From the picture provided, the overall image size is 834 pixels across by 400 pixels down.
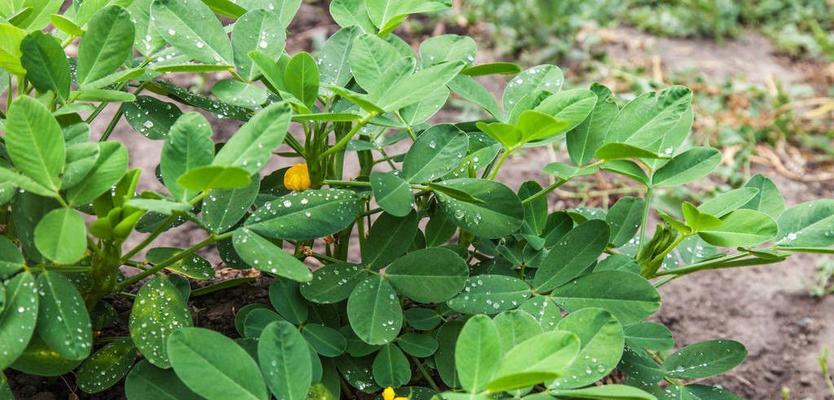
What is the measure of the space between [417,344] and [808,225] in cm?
56

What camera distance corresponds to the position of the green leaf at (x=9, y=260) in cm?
94

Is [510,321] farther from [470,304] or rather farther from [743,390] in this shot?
[743,390]

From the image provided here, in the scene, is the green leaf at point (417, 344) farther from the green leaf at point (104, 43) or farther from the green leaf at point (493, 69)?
the green leaf at point (104, 43)

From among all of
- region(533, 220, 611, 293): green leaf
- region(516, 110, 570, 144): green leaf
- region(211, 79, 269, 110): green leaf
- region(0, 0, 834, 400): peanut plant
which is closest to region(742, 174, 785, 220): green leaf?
region(0, 0, 834, 400): peanut plant

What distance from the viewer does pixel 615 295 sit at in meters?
1.12

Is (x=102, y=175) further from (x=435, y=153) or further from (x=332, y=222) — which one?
(x=435, y=153)

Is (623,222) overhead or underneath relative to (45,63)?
underneath

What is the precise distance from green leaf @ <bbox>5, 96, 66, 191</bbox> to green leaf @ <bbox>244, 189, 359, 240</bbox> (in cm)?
22

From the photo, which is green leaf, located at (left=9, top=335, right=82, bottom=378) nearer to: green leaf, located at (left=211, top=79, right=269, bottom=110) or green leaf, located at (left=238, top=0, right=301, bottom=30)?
green leaf, located at (left=211, top=79, right=269, bottom=110)

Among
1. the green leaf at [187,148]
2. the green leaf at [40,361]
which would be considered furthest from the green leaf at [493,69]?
the green leaf at [40,361]

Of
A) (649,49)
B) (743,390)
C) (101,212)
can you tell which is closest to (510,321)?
(101,212)

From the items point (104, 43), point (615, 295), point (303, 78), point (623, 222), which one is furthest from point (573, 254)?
point (104, 43)

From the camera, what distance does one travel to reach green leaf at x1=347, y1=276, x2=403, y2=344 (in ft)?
3.51

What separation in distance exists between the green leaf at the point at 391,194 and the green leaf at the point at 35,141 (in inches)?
13.7
